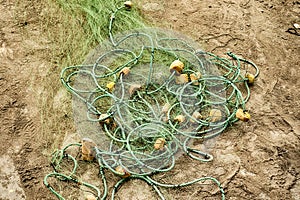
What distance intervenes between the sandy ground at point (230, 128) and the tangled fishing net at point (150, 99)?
0.08m

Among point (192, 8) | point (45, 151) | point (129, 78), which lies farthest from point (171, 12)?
point (45, 151)

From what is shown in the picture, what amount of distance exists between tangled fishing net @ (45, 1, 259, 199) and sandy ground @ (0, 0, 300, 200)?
81 mm

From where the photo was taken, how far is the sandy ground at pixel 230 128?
2.92 metres

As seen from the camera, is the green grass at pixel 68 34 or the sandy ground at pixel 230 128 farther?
the green grass at pixel 68 34

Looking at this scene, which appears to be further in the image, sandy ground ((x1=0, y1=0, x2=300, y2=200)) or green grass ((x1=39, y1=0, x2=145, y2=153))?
green grass ((x1=39, y1=0, x2=145, y2=153))

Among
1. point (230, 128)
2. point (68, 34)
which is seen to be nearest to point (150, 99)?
point (230, 128)

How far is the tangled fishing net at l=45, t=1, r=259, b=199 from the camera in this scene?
3004mm

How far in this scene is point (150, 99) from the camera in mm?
3346

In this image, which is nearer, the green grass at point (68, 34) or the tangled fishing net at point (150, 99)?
the tangled fishing net at point (150, 99)

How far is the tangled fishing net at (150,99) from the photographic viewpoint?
300cm

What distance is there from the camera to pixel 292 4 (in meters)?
4.28

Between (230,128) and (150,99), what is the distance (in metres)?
0.64

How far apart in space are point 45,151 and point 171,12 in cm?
185

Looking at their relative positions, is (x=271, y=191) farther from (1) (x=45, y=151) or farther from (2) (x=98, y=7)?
(2) (x=98, y=7)
